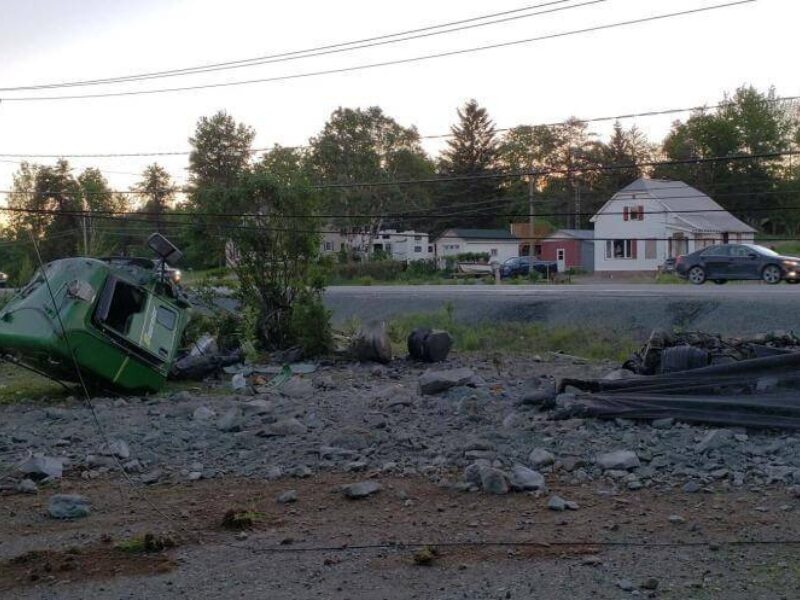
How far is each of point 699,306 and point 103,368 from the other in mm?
19562

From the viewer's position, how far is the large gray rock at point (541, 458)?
10258 mm

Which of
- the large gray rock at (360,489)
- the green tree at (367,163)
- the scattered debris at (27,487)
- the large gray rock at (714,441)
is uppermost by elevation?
the green tree at (367,163)

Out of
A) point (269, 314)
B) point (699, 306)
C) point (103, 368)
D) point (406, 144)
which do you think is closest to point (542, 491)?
point (103, 368)

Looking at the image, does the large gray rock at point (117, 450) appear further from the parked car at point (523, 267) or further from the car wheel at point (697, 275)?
the parked car at point (523, 267)

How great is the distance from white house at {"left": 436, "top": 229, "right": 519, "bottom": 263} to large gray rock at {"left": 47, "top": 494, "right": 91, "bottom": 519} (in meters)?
66.2

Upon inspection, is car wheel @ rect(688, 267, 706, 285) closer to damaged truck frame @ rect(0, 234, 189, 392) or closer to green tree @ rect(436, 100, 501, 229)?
damaged truck frame @ rect(0, 234, 189, 392)

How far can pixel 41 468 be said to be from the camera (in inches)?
426

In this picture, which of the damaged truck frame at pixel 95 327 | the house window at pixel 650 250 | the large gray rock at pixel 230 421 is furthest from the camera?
the house window at pixel 650 250

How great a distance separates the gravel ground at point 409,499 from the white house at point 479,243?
202 feet

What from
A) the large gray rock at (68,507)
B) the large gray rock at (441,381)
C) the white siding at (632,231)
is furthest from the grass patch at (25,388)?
the white siding at (632,231)

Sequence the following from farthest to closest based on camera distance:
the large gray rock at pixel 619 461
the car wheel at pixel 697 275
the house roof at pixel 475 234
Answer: the house roof at pixel 475 234
the car wheel at pixel 697 275
the large gray rock at pixel 619 461

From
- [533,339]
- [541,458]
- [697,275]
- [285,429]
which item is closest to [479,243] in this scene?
[697,275]

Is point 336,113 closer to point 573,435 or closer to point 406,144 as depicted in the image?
point 406,144

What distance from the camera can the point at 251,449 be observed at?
11711 mm
